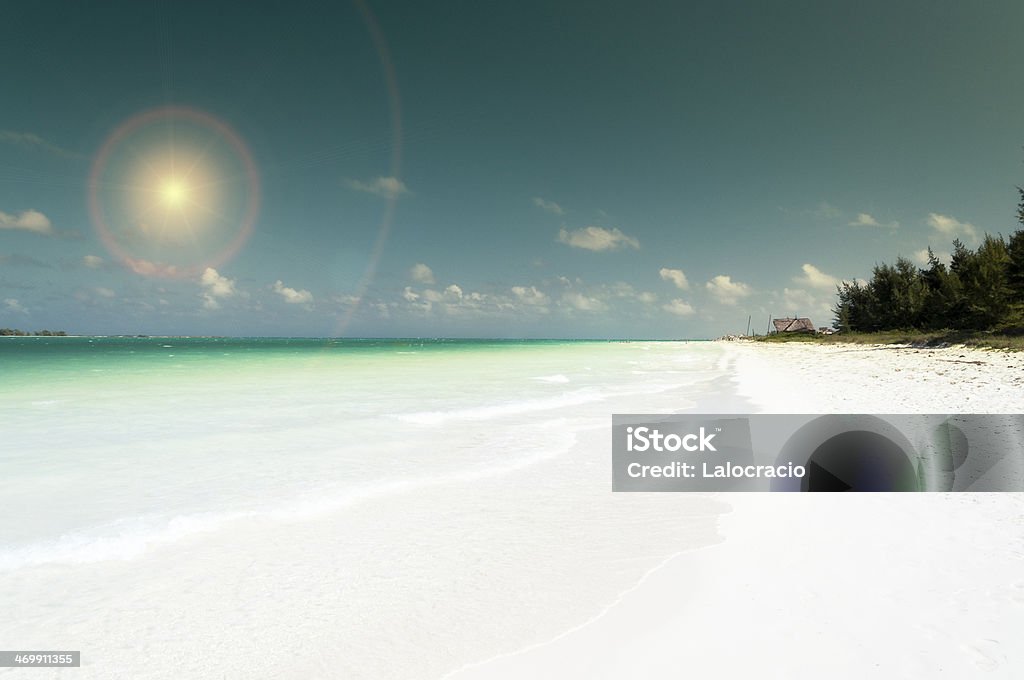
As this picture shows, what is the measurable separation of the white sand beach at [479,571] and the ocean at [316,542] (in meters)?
0.02

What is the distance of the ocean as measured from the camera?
3150mm

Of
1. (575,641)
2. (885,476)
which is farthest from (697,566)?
(885,476)

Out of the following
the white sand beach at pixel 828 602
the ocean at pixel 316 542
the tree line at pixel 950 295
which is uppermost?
the tree line at pixel 950 295

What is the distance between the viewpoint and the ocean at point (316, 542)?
315cm

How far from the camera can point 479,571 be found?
13.2ft

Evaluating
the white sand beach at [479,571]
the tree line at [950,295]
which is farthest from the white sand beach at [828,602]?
the tree line at [950,295]

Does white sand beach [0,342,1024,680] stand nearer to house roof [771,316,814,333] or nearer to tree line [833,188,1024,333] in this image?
tree line [833,188,1024,333]

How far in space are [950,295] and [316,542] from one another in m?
64.6

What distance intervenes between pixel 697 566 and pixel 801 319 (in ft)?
487

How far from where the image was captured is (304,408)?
1391 centimetres
